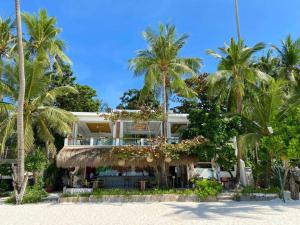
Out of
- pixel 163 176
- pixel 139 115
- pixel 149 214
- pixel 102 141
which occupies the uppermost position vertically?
pixel 139 115

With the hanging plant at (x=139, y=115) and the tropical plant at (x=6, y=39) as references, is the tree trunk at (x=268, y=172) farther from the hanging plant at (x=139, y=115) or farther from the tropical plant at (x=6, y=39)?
the tropical plant at (x=6, y=39)

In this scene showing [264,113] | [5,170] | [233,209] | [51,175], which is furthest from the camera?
[51,175]

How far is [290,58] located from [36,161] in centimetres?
1950

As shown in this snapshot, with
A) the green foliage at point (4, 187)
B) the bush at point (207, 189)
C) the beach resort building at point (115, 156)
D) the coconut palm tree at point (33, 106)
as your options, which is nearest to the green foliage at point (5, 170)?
the green foliage at point (4, 187)

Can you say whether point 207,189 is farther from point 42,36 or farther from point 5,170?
point 42,36

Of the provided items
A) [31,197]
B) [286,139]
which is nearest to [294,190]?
[286,139]

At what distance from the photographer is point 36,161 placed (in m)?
19.0

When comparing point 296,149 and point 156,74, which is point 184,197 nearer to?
point 296,149

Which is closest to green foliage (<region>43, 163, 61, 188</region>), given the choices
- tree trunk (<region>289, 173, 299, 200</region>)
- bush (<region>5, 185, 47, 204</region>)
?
bush (<region>5, 185, 47, 204</region>)

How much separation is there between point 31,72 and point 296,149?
47.4 ft

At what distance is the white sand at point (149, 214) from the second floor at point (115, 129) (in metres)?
5.35

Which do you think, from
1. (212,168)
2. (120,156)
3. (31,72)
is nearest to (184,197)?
(120,156)

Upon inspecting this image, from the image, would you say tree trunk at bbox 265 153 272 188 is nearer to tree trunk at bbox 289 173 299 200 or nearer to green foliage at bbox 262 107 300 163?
tree trunk at bbox 289 173 299 200

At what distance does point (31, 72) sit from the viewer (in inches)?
703
